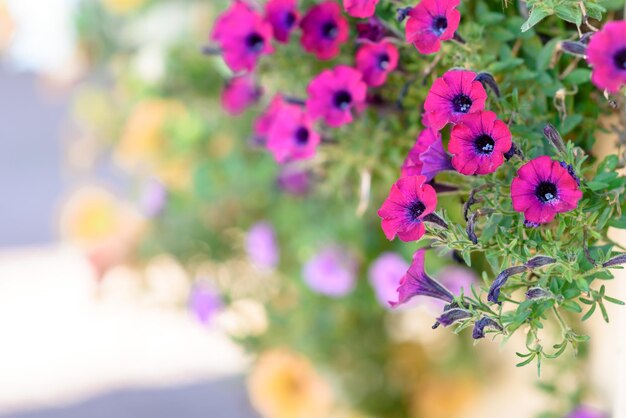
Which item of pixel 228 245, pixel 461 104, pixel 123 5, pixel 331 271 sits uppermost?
pixel 123 5

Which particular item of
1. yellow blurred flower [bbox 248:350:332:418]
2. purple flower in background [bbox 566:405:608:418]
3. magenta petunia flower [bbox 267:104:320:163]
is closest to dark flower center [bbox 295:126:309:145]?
magenta petunia flower [bbox 267:104:320:163]

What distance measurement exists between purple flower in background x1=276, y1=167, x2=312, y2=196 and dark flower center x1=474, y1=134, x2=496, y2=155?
14.8 inches

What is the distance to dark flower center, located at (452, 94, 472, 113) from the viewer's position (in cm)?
41

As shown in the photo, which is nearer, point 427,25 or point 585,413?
point 427,25

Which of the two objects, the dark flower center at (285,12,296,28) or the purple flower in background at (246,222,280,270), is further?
the purple flower in background at (246,222,280,270)

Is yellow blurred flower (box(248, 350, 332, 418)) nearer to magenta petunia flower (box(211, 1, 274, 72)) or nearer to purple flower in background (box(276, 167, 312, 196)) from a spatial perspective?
purple flower in background (box(276, 167, 312, 196))

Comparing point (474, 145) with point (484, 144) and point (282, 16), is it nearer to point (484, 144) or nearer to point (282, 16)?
point (484, 144)

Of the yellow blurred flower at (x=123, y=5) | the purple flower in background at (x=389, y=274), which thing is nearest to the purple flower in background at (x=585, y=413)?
the purple flower in background at (x=389, y=274)

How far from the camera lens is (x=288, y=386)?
0.96 meters

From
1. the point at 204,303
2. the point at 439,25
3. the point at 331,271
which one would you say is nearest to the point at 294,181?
the point at 331,271

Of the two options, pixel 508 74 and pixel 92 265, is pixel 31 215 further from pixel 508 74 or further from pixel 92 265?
pixel 508 74

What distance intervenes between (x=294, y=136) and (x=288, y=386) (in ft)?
1.60

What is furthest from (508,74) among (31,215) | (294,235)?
(31,215)

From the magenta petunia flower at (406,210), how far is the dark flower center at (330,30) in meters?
0.16
